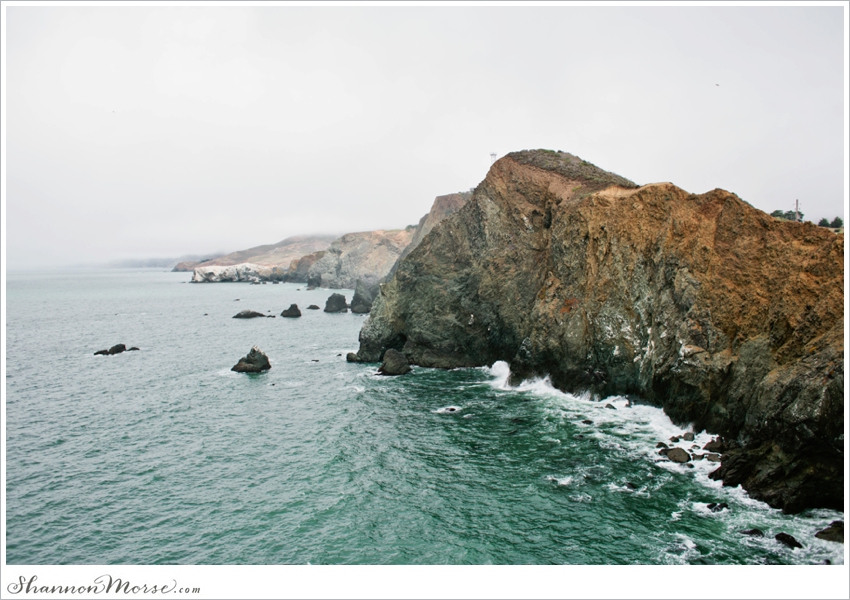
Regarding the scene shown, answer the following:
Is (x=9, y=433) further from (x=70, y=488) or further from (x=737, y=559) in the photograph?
(x=737, y=559)

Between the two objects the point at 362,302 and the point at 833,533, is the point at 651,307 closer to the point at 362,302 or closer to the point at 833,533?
the point at 833,533

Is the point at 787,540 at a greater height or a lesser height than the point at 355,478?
greater

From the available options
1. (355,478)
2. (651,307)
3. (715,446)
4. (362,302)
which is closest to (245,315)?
(362,302)

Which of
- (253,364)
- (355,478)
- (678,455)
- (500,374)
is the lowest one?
(355,478)

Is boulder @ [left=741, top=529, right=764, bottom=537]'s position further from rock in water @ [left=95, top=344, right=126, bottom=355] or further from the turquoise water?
rock in water @ [left=95, top=344, right=126, bottom=355]

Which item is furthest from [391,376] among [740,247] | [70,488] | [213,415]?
[740,247]

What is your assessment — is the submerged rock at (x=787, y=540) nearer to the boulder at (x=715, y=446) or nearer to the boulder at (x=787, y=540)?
the boulder at (x=787, y=540)
